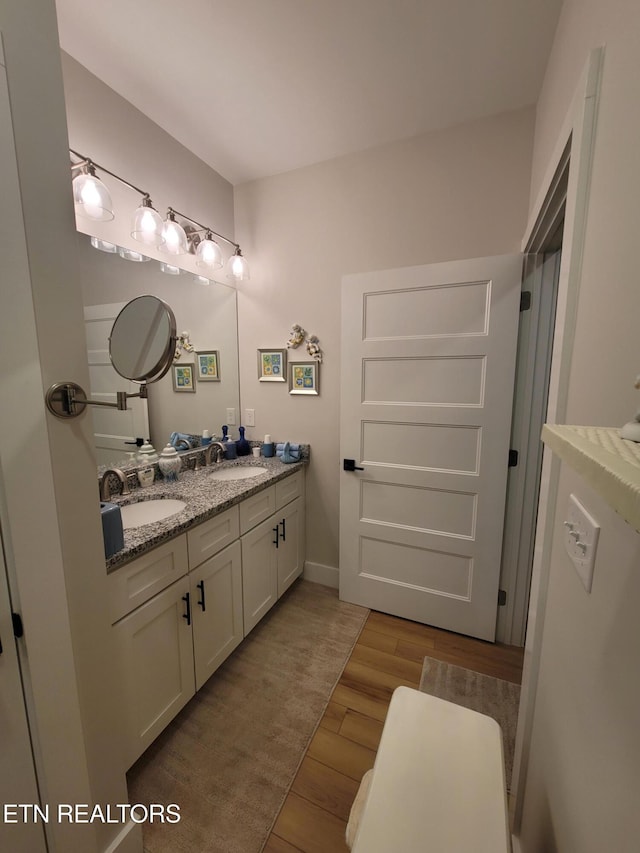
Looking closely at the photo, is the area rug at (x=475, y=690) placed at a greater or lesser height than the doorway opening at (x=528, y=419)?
lesser

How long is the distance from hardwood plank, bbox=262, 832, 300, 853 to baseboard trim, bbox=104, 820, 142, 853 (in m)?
0.38

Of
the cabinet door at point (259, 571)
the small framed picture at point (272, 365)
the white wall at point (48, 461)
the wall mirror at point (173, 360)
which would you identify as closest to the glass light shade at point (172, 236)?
the wall mirror at point (173, 360)

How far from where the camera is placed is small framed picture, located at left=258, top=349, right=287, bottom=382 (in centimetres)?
225

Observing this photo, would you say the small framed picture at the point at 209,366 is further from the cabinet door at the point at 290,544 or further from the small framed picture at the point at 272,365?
the cabinet door at the point at 290,544

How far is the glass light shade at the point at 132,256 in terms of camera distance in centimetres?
Answer: 158

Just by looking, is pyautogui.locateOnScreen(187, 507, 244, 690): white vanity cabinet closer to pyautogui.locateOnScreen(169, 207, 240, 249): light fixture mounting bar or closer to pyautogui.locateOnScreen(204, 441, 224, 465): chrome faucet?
pyautogui.locateOnScreen(204, 441, 224, 465): chrome faucet

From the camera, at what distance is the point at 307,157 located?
196cm

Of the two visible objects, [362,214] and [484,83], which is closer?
[484,83]

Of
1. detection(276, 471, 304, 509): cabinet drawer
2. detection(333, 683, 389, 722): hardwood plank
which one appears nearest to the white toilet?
detection(333, 683, 389, 722): hardwood plank

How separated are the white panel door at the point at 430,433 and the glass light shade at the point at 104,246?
3.83 ft

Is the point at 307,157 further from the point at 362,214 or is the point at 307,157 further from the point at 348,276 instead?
the point at 348,276

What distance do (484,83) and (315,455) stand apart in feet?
6.69

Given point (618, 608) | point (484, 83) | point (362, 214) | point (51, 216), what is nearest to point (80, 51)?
point (51, 216)
